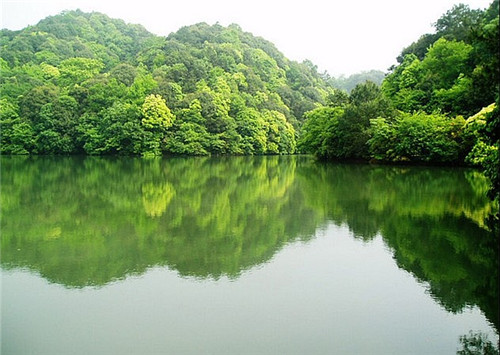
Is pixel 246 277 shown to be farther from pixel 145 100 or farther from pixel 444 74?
pixel 145 100

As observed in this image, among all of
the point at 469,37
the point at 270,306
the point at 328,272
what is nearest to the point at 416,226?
the point at 328,272

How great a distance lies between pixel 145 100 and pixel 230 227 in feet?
135

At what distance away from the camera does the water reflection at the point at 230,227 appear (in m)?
7.20

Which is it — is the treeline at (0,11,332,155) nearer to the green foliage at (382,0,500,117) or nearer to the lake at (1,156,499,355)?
the green foliage at (382,0,500,117)

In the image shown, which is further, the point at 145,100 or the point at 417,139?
the point at 145,100

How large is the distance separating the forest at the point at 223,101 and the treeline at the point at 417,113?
9 cm

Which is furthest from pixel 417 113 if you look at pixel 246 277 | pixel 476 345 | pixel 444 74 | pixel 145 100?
pixel 145 100

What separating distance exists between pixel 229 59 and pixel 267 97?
32.1 feet

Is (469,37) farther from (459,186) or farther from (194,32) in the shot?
(194,32)

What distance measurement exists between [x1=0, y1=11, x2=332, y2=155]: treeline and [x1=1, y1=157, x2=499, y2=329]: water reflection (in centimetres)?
3113

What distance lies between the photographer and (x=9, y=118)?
47.4m

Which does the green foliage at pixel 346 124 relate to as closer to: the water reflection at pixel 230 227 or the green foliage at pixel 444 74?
the green foliage at pixel 444 74

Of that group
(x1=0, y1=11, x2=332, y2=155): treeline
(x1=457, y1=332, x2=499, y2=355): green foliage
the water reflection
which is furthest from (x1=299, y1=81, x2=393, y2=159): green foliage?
(x1=457, y1=332, x2=499, y2=355): green foliage

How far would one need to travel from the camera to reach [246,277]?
6.98m
